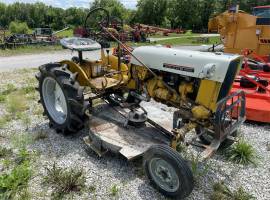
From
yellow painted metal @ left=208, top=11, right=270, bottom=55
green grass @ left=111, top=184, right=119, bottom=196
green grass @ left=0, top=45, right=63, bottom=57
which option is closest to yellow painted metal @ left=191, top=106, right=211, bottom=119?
green grass @ left=111, top=184, right=119, bottom=196

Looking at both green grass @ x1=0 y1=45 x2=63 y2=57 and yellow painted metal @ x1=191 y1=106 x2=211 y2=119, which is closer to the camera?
yellow painted metal @ x1=191 y1=106 x2=211 y2=119

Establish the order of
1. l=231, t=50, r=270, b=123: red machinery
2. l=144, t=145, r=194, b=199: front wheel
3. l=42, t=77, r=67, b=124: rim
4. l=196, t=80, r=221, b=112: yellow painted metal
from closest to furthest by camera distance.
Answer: l=144, t=145, r=194, b=199: front wheel → l=196, t=80, r=221, b=112: yellow painted metal → l=42, t=77, r=67, b=124: rim → l=231, t=50, r=270, b=123: red machinery

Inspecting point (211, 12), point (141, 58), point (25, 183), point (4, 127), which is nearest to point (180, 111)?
point (141, 58)

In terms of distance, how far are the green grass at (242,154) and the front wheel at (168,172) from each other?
124 centimetres

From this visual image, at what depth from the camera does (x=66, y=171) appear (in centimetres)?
382

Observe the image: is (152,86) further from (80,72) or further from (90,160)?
(90,160)

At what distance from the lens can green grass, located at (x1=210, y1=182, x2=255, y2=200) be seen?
3.35 m

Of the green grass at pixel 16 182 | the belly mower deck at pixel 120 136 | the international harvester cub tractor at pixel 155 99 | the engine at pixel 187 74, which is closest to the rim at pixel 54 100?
the international harvester cub tractor at pixel 155 99

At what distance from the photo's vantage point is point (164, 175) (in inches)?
135

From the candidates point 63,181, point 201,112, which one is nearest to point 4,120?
point 63,181

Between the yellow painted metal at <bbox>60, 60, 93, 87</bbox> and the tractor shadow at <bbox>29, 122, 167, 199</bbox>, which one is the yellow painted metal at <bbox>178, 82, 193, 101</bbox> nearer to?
the tractor shadow at <bbox>29, 122, 167, 199</bbox>

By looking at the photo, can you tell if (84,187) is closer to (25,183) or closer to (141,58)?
(25,183)

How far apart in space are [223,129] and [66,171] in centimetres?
203

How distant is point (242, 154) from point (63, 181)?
2418 millimetres
